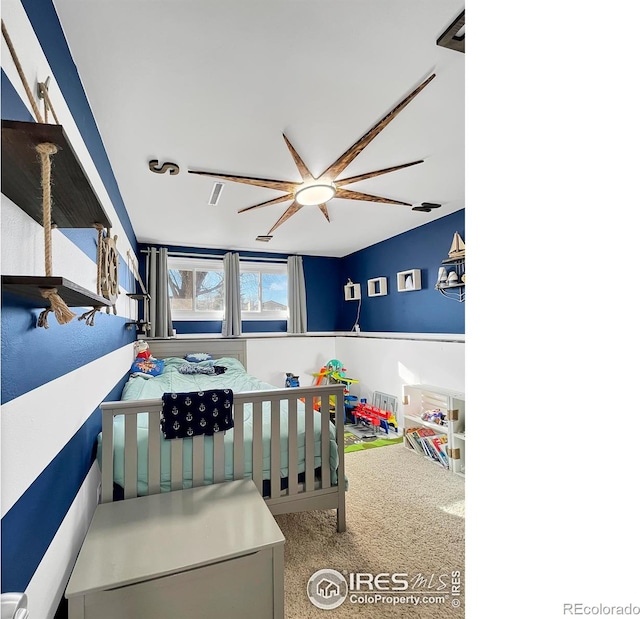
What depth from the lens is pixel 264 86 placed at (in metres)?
1.67

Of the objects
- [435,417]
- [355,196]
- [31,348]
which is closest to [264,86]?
[355,196]

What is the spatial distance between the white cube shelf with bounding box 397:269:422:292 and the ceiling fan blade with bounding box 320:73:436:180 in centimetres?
195

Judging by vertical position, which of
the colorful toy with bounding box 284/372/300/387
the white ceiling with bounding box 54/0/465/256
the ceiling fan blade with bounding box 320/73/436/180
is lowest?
the colorful toy with bounding box 284/372/300/387

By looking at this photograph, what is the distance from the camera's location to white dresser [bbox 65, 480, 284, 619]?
46.2 inches

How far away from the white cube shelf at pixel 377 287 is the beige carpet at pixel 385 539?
241cm

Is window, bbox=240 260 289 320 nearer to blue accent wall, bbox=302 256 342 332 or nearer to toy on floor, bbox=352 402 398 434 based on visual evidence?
blue accent wall, bbox=302 256 342 332

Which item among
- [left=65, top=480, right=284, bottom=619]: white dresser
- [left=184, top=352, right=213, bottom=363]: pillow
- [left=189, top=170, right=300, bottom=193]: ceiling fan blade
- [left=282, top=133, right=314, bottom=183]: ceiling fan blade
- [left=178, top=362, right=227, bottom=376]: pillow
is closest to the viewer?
[left=65, top=480, right=284, bottom=619]: white dresser

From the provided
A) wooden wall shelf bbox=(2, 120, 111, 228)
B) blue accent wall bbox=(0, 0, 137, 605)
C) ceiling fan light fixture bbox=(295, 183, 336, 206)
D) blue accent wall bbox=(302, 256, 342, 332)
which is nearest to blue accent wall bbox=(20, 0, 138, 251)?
blue accent wall bbox=(0, 0, 137, 605)

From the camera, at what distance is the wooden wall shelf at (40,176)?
0.69 metres

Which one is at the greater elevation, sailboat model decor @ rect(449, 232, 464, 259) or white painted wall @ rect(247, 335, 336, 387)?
sailboat model decor @ rect(449, 232, 464, 259)

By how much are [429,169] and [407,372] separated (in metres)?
2.23
